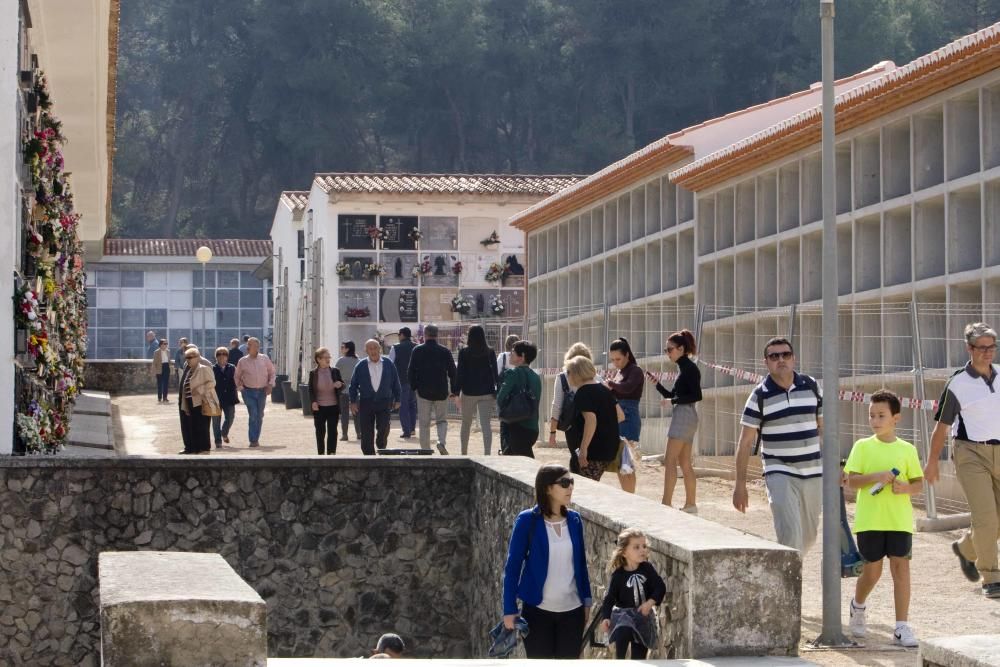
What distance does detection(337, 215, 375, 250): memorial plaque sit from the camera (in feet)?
113

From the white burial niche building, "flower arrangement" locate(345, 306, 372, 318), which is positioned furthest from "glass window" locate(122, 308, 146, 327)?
"flower arrangement" locate(345, 306, 372, 318)

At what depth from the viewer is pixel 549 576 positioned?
23.0 ft

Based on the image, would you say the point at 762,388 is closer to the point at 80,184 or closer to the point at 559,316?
the point at 559,316

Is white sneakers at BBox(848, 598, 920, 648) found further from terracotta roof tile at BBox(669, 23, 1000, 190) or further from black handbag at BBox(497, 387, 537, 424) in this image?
black handbag at BBox(497, 387, 537, 424)

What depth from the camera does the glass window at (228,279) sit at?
54.6m

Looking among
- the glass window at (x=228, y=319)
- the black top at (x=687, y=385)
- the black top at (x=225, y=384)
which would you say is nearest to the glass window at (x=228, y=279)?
the glass window at (x=228, y=319)

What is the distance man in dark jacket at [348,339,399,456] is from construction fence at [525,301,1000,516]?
10.4 feet

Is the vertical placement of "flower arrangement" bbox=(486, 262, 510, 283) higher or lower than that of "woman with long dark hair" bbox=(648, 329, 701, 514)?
higher

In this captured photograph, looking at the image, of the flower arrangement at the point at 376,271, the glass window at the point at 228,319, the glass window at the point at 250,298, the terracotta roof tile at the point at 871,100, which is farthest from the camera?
the glass window at the point at 250,298

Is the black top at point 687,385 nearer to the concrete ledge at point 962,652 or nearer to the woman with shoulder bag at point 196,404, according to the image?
the woman with shoulder bag at point 196,404

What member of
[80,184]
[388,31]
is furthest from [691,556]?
[388,31]

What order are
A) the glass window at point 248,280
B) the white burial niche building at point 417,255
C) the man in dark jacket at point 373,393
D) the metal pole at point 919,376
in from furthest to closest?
→ the glass window at point 248,280, the white burial niche building at point 417,255, the man in dark jacket at point 373,393, the metal pole at point 919,376

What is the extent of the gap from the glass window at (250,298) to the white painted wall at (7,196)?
43.0 meters

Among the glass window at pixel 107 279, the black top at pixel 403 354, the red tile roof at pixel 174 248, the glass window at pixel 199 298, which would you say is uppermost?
the red tile roof at pixel 174 248
